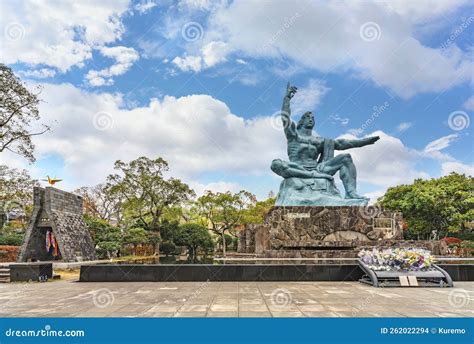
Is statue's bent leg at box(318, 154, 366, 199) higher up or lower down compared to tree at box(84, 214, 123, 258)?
higher up

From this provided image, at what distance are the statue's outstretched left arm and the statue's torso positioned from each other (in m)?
0.90

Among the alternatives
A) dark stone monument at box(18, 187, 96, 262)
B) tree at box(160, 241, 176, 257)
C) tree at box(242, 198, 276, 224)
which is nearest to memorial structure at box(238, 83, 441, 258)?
dark stone monument at box(18, 187, 96, 262)

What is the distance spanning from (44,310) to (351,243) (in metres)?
13.2

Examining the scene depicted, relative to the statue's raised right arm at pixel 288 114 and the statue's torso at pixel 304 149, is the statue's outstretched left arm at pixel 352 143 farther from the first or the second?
the statue's raised right arm at pixel 288 114

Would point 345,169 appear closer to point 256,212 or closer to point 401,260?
point 401,260

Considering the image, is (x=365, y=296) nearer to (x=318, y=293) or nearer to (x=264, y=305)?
(x=318, y=293)

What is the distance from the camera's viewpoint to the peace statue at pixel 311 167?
1867cm

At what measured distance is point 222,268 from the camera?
10945 millimetres

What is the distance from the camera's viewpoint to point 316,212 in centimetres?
1745

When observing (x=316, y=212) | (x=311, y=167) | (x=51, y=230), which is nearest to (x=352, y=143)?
(x=311, y=167)

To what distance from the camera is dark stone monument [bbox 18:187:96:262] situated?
18438 millimetres

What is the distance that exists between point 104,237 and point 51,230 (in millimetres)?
6130

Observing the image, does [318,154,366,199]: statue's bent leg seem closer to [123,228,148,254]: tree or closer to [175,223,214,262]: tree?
[175,223,214,262]: tree

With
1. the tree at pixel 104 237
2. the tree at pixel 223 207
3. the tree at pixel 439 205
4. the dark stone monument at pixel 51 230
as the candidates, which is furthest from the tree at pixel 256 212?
the dark stone monument at pixel 51 230
